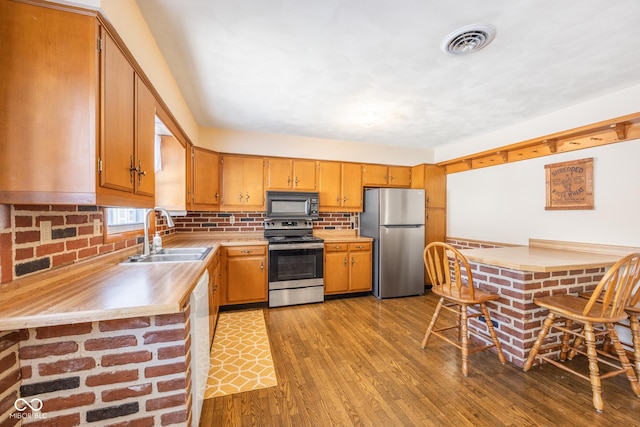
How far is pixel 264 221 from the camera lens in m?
3.80

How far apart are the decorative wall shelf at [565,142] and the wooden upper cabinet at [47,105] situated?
12.3ft

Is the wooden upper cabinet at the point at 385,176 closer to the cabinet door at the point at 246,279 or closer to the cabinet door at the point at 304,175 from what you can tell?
the cabinet door at the point at 304,175

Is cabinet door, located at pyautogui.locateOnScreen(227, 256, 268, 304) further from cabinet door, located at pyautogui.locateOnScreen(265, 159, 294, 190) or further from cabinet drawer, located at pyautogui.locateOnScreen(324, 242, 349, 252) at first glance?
cabinet door, located at pyautogui.locateOnScreen(265, 159, 294, 190)

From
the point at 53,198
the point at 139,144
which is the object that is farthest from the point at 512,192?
the point at 53,198

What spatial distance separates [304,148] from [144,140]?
8.50 feet

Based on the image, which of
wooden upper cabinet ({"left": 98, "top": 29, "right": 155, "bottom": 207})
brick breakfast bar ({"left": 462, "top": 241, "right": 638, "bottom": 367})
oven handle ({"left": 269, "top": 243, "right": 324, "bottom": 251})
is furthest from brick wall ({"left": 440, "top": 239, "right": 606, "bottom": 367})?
wooden upper cabinet ({"left": 98, "top": 29, "right": 155, "bottom": 207})

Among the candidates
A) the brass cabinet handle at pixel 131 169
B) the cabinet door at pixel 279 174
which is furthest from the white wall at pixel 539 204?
the brass cabinet handle at pixel 131 169

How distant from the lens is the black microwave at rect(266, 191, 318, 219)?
143 inches

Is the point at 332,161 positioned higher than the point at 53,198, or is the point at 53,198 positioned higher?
the point at 332,161

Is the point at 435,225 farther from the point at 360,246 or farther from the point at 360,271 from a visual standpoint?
the point at 360,271

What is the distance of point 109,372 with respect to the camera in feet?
3.34

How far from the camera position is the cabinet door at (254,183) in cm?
356

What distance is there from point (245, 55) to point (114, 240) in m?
1.65

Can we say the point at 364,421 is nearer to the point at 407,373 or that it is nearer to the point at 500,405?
the point at 407,373
